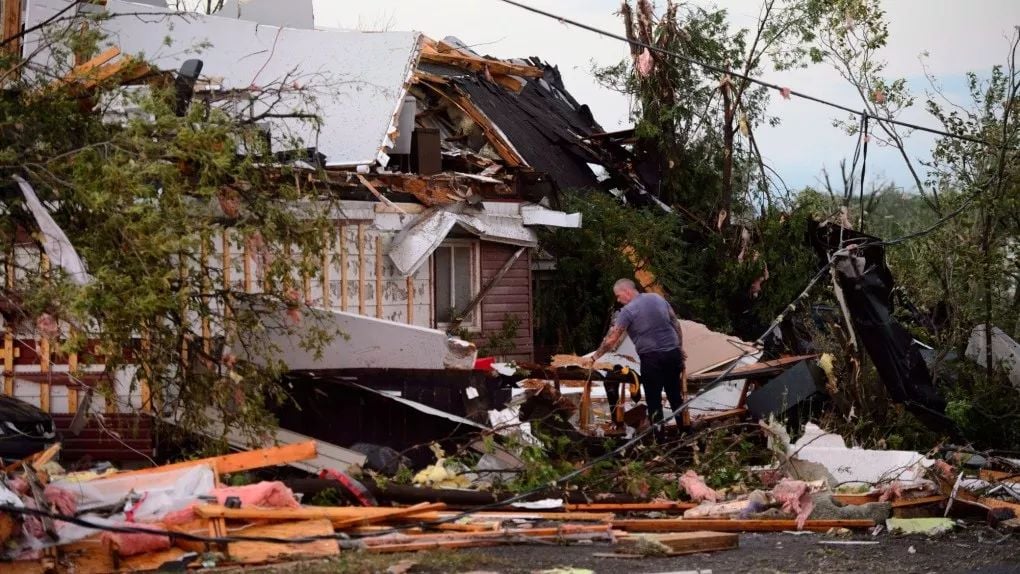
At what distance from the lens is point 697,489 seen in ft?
34.9

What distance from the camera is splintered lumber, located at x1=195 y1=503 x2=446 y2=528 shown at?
320 inches

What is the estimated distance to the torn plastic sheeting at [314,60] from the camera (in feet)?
47.4

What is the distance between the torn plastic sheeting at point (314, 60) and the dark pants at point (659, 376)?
398 cm

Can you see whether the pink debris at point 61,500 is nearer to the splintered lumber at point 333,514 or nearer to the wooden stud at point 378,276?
the splintered lumber at point 333,514

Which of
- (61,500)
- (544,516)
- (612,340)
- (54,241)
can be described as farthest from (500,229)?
(61,500)

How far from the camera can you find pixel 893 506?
10.1 m

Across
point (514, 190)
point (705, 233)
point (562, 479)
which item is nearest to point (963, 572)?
point (562, 479)

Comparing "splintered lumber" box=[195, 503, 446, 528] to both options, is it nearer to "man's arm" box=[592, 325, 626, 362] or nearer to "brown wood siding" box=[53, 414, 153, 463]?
"brown wood siding" box=[53, 414, 153, 463]

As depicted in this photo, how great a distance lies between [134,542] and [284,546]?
0.87 m

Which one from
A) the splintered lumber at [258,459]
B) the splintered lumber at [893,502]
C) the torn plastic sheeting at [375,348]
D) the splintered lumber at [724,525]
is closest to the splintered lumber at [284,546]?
the splintered lumber at [258,459]

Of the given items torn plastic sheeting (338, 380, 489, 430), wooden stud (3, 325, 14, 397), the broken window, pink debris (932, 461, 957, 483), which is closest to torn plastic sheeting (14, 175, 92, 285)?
wooden stud (3, 325, 14, 397)

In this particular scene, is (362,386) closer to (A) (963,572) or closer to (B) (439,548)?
(B) (439,548)

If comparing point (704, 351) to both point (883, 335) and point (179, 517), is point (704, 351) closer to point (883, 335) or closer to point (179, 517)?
point (883, 335)

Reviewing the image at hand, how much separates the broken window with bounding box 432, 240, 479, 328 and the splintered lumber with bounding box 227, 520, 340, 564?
831cm
